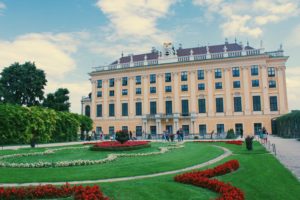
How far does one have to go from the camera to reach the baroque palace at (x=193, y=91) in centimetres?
4941

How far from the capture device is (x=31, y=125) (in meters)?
30.6

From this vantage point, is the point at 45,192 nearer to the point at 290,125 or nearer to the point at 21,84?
the point at 290,125

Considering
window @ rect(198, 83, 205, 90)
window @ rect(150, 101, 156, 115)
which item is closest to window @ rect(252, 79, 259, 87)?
window @ rect(198, 83, 205, 90)

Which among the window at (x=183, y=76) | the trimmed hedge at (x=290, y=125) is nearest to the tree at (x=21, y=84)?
the window at (x=183, y=76)

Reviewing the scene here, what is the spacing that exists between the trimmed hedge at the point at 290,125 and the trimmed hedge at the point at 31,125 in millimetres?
30339

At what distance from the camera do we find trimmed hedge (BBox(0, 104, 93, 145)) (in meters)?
28.4

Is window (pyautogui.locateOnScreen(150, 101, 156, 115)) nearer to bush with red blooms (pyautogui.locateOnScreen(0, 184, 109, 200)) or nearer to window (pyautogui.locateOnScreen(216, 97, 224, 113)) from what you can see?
window (pyautogui.locateOnScreen(216, 97, 224, 113))

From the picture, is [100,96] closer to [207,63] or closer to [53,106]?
[53,106]

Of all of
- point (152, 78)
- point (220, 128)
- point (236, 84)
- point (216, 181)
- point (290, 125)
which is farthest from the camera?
point (152, 78)

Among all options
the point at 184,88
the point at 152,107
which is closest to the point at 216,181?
the point at 184,88

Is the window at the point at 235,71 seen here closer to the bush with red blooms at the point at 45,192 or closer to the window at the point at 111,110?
the window at the point at 111,110

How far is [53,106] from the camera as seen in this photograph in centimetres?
5397

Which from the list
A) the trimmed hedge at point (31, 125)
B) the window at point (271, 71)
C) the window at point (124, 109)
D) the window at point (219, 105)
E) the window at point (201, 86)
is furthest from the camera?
the window at point (124, 109)

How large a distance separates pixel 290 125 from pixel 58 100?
42.3 m
